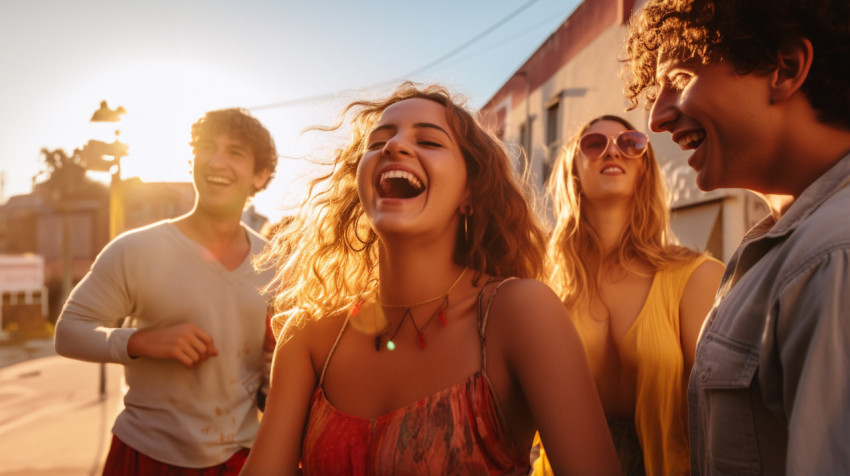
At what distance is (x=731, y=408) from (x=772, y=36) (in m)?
0.75

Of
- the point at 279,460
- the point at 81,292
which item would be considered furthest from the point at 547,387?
the point at 81,292

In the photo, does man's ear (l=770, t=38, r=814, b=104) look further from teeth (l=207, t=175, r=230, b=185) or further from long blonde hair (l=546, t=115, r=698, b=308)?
teeth (l=207, t=175, r=230, b=185)

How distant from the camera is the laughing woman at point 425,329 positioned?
170 centimetres

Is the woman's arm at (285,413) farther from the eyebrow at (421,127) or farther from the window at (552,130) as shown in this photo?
the window at (552,130)

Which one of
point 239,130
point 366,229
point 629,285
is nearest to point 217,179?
point 239,130

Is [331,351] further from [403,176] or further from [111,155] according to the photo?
[111,155]

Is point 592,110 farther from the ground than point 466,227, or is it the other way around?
point 592,110

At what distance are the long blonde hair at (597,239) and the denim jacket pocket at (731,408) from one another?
1673mm

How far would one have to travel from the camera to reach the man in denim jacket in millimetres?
1008

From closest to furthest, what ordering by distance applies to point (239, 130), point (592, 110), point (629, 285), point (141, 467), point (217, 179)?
A: point (141, 467)
point (629, 285)
point (217, 179)
point (239, 130)
point (592, 110)

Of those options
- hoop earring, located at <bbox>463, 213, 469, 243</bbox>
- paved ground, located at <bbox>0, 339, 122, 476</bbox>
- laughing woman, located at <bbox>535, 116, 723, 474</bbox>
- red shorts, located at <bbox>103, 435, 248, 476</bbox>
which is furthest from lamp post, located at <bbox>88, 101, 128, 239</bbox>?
hoop earring, located at <bbox>463, 213, 469, 243</bbox>

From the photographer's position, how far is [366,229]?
253 centimetres

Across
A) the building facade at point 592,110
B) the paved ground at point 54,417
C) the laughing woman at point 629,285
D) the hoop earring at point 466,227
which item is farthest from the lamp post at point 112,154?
the hoop earring at point 466,227

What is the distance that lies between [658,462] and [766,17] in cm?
188
